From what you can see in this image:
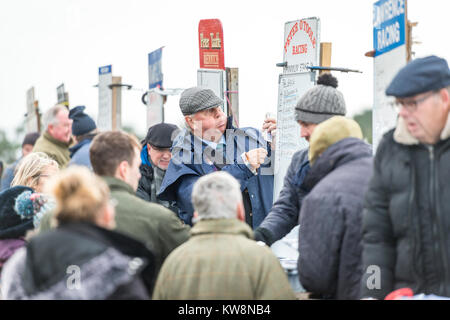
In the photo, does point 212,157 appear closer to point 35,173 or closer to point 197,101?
→ point 197,101

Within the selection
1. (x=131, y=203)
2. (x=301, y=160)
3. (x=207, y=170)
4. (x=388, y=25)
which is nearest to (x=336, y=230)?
(x=301, y=160)

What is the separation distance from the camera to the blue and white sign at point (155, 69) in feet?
33.8

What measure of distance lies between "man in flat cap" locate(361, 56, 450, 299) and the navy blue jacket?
234cm

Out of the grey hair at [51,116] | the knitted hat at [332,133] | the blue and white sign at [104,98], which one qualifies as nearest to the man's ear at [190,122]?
the knitted hat at [332,133]

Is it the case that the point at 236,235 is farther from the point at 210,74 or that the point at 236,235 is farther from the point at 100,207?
the point at 210,74

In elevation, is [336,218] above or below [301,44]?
below

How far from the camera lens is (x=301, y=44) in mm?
6035

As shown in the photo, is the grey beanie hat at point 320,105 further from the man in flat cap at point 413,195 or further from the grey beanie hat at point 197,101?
the grey beanie hat at point 197,101

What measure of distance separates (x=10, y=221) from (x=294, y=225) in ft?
6.22

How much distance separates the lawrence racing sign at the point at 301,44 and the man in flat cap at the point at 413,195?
2.50 m

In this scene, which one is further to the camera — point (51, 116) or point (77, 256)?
point (51, 116)

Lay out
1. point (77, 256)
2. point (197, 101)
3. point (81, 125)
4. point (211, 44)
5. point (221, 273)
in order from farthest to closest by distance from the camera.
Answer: point (81, 125) < point (211, 44) < point (197, 101) < point (221, 273) < point (77, 256)

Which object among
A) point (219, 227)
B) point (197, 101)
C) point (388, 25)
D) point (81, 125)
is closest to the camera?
point (219, 227)

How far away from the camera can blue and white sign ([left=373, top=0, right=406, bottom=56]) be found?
453 cm
